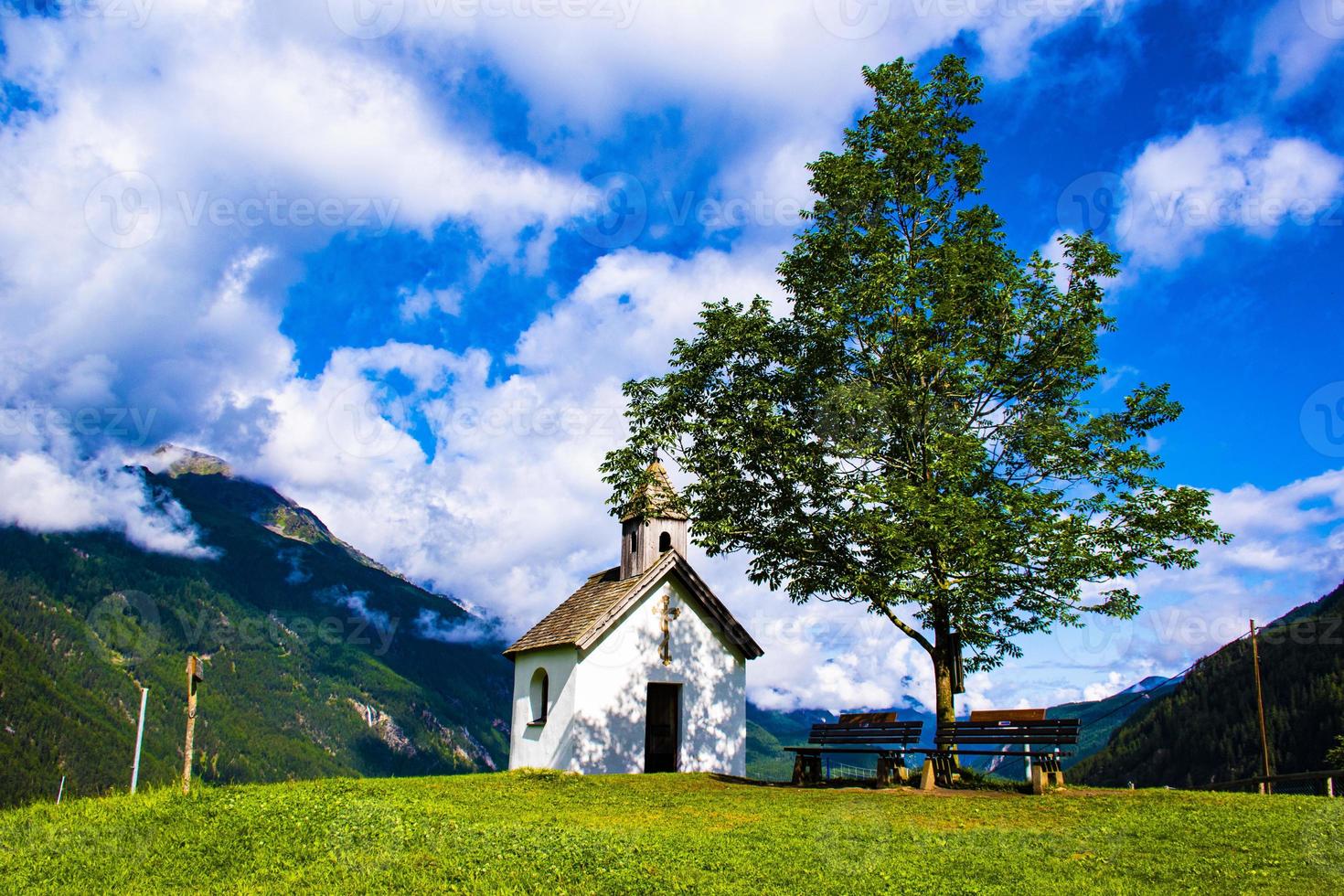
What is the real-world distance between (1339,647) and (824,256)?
10403 centimetres

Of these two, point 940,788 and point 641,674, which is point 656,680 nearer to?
point 641,674

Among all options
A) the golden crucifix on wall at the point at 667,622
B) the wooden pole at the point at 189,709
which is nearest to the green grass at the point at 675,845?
the wooden pole at the point at 189,709

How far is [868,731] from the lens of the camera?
2038cm

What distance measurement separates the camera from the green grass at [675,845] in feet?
33.6

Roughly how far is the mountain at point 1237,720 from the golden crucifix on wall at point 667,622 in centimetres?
7706

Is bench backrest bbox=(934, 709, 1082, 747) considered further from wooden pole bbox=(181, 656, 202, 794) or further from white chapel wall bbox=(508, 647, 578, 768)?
wooden pole bbox=(181, 656, 202, 794)

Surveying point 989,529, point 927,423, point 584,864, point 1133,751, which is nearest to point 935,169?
point 927,423

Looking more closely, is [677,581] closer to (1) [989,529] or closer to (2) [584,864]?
(1) [989,529]

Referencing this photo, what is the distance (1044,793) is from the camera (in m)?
16.9

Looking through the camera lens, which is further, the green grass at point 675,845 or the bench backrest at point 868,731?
the bench backrest at point 868,731

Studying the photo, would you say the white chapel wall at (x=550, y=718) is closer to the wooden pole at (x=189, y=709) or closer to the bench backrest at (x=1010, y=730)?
the bench backrest at (x=1010, y=730)

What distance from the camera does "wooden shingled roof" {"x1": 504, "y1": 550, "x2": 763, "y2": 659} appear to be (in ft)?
88.3

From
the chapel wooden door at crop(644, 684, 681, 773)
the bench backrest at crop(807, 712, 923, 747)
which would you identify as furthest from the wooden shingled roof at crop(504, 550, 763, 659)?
the bench backrest at crop(807, 712, 923, 747)

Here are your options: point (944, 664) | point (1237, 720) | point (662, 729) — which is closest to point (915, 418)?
point (944, 664)
